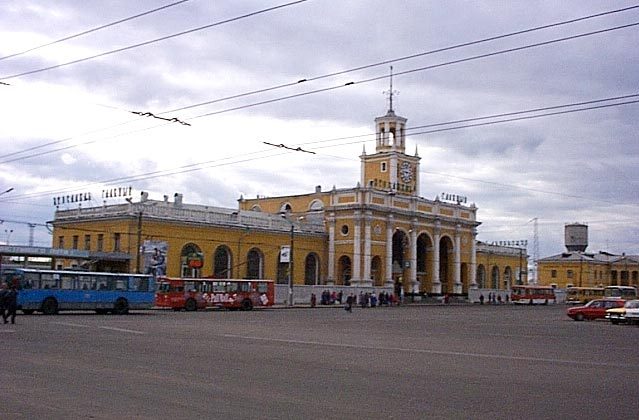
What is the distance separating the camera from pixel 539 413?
10352 mm

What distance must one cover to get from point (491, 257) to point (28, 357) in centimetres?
9181

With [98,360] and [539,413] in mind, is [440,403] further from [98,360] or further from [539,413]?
[98,360]

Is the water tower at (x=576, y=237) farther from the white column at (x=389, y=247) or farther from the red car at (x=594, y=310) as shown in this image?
the red car at (x=594, y=310)

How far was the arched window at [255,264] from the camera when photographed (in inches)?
2891

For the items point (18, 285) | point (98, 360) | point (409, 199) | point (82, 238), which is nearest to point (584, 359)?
point (98, 360)

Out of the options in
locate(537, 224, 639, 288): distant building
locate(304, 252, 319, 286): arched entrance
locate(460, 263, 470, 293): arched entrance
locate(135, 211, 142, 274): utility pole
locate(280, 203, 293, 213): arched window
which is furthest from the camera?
locate(537, 224, 639, 288): distant building

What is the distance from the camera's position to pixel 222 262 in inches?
2805

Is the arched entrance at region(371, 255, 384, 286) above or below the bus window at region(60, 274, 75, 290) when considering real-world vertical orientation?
above

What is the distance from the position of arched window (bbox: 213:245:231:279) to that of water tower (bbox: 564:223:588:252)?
8073 cm

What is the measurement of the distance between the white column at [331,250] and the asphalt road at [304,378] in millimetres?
56696

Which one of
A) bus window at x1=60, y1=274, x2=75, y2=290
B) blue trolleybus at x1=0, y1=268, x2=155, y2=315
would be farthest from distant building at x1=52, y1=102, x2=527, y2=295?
bus window at x1=60, y1=274, x2=75, y2=290

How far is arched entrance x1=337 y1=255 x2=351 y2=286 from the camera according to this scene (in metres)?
81.2

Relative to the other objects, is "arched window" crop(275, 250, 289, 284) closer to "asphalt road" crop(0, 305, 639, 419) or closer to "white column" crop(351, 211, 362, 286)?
"white column" crop(351, 211, 362, 286)

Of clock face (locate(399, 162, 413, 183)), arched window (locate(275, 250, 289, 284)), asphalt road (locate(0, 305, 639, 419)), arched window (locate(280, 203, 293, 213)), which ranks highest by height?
clock face (locate(399, 162, 413, 183))
